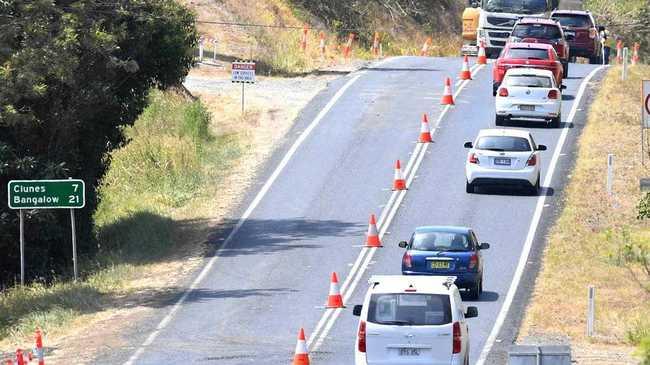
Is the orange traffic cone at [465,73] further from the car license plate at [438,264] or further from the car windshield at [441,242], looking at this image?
the car license plate at [438,264]

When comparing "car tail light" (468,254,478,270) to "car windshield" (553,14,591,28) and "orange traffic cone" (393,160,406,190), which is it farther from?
"car windshield" (553,14,591,28)

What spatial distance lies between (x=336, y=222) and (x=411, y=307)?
52.2 feet

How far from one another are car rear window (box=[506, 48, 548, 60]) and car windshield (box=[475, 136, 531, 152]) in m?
10.9

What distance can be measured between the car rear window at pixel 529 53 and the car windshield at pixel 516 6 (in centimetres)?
873

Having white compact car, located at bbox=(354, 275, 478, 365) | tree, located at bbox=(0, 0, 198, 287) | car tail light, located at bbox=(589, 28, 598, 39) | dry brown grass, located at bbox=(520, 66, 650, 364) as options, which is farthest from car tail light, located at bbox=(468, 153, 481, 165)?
car tail light, located at bbox=(589, 28, 598, 39)

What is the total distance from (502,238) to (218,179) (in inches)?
405

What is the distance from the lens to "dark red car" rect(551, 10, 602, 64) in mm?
54281

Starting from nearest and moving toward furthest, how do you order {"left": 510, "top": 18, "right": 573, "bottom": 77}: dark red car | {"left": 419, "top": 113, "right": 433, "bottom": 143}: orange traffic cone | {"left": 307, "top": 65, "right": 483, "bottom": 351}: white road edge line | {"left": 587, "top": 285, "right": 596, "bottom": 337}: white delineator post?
{"left": 587, "top": 285, "right": 596, "bottom": 337}: white delineator post → {"left": 307, "top": 65, "right": 483, "bottom": 351}: white road edge line → {"left": 419, "top": 113, "right": 433, "bottom": 143}: orange traffic cone → {"left": 510, "top": 18, "right": 573, "bottom": 77}: dark red car

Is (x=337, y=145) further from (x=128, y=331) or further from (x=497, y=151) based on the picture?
(x=128, y=331)

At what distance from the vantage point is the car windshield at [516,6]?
55.4m

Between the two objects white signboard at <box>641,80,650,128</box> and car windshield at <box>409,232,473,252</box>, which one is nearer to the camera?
car windshield at <box>409,232,473,252</box>

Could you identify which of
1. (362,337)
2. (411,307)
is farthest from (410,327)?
(362,337)

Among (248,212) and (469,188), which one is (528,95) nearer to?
(469,188)

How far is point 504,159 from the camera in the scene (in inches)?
1426
